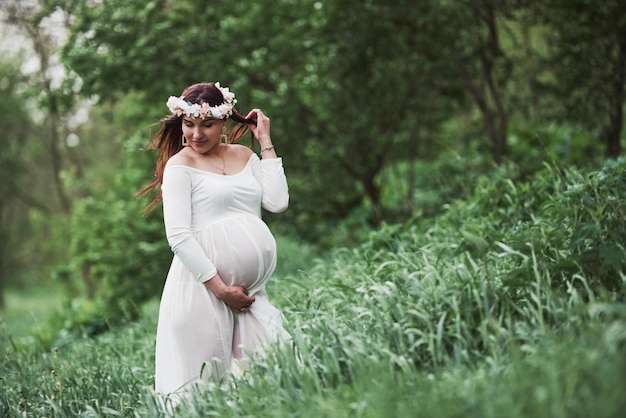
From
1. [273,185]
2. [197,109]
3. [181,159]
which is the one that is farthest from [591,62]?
[181,159]

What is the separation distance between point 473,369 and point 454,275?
0.90m

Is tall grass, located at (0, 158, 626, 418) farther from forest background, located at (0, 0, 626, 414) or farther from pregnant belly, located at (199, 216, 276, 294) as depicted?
forest background, located at (0, 0, 626, 414)

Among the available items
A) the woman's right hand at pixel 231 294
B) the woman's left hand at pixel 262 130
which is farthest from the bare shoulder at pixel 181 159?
the woman's right hand at pixel 231 294

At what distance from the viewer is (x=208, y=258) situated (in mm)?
3697

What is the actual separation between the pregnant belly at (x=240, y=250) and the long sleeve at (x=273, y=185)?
0.52 feet

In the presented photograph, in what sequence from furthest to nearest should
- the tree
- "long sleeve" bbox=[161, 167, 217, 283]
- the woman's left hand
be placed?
the tree, the woman's left hand, "long sleeve" bbox=[161, 167, 217, 283]

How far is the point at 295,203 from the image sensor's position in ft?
32.7

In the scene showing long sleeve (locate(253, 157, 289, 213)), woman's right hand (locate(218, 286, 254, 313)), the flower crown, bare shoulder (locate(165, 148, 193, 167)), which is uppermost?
the flower crown

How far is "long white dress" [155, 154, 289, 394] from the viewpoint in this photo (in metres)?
3.69

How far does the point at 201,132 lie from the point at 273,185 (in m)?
0.49

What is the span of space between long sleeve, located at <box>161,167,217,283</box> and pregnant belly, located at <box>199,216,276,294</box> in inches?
3.7

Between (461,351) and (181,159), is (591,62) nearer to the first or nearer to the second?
(181,159)

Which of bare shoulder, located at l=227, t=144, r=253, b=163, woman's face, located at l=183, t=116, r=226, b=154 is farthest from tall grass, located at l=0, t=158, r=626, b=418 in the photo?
woman's face, located at l=183, t=116, r=226, b=154

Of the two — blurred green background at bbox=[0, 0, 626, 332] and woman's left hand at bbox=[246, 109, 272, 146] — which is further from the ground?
woman's left hand at bbox=[246, 109, 272, 146]
